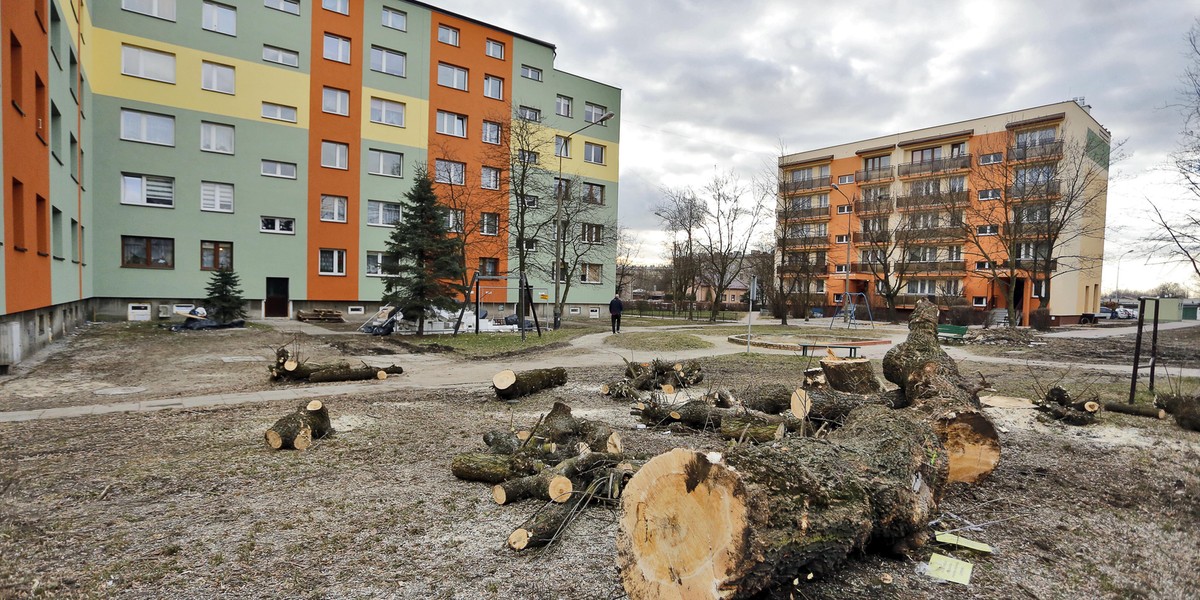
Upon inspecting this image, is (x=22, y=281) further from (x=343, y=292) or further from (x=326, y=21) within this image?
(x=326, y=21)

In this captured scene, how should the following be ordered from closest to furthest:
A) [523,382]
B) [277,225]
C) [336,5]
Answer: [523,382] < [277,225] < [336,5]

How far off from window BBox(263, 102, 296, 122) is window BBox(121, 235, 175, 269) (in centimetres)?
708

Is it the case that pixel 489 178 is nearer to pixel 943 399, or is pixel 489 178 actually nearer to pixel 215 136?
pixel 215 136

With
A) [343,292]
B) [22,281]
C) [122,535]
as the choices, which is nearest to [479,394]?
[122,535]

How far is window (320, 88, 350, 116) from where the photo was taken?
2864cm

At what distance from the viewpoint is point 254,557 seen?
11.8ft

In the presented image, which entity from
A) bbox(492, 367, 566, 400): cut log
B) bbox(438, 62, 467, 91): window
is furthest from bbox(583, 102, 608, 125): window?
bbox(492, 367, 566, 400): cut log

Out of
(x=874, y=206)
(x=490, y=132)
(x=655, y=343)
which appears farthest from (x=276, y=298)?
(x=874, y=206)

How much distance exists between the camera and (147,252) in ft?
81.0

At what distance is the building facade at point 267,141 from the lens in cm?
2331

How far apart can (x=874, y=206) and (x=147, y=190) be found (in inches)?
1787

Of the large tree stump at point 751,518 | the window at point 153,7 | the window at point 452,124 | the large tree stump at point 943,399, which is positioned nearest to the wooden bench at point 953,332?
the large tree stump at point 943,399

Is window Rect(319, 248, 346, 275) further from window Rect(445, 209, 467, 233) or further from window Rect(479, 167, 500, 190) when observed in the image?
window Rect(479, 167, 500, 190)

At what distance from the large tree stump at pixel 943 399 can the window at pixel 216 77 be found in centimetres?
2967
